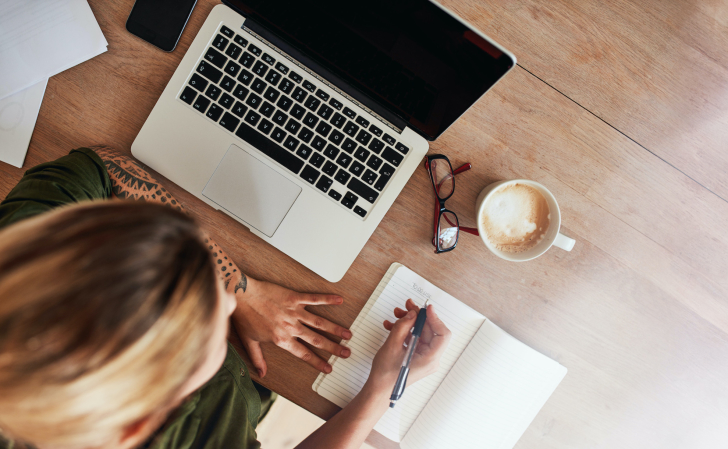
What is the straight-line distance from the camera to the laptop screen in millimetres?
547

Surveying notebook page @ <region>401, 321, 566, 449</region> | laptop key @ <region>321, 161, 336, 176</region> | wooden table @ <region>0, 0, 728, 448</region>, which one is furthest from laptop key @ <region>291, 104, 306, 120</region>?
notebook page @ <region>401, 321, 566, 449</region>

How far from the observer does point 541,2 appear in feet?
2.55

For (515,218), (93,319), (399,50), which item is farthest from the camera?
(515,218)

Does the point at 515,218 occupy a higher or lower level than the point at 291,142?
higher

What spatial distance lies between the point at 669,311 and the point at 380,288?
62cm

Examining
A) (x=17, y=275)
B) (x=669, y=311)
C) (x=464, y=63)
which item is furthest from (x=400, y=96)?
(x=669, y=311)

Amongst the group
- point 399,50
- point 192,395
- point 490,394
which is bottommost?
point 192,395

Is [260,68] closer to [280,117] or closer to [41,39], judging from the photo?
[280,117]

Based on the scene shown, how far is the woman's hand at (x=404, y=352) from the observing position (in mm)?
781

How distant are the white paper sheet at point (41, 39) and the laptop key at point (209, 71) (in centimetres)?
22

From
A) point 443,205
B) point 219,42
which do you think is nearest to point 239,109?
point 219,42

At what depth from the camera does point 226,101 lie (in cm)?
76

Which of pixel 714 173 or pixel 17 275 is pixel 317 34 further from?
pixel 714 173

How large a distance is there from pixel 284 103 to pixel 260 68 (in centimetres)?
8
